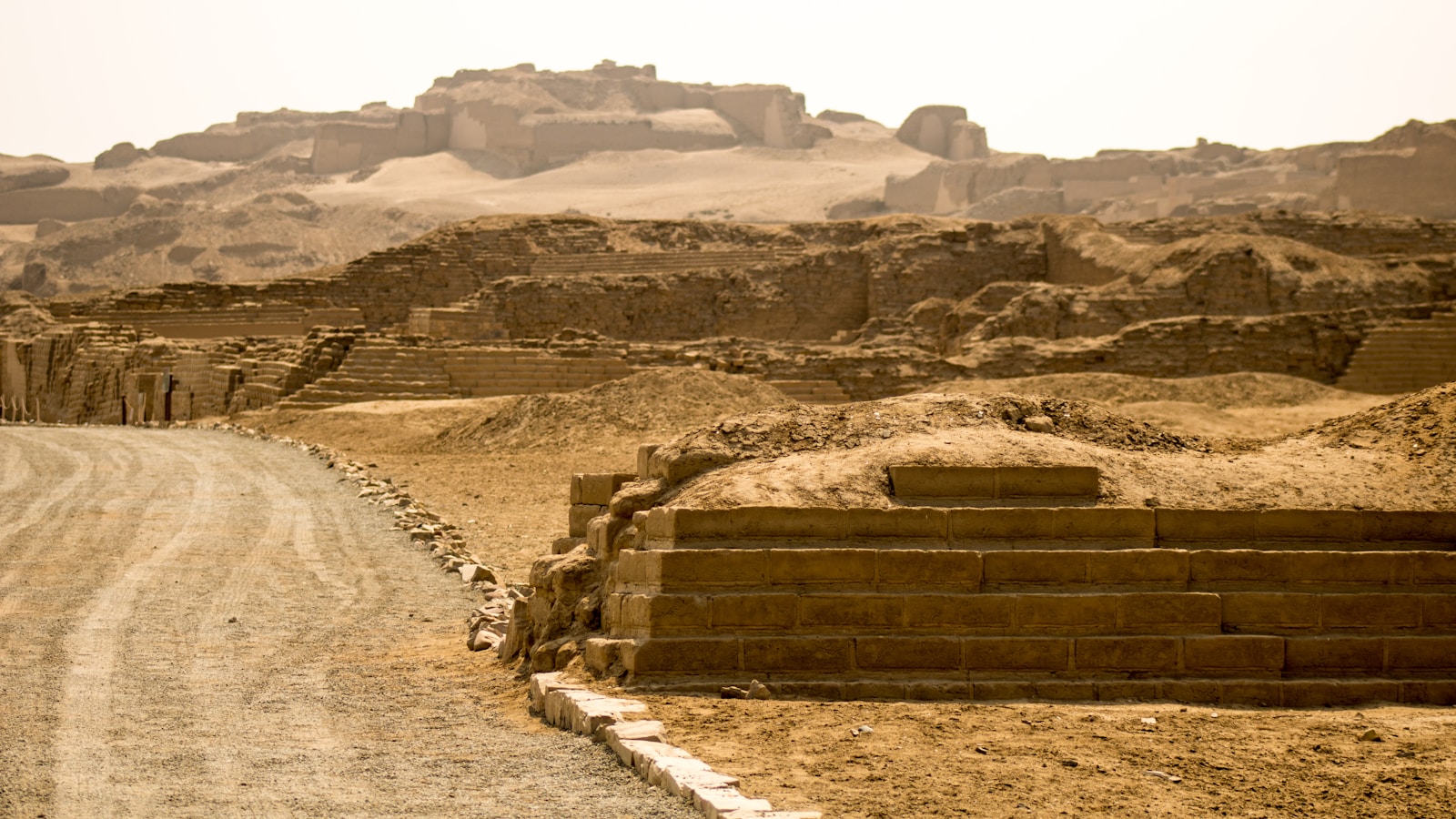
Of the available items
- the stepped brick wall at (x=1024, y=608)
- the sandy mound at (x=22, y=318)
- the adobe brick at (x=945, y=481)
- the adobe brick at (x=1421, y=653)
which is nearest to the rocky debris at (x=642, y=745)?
the stepped brick wall at (x=1024, y=608)

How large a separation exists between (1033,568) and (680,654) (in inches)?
60.4

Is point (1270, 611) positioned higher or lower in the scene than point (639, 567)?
lower

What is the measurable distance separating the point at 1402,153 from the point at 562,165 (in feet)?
208

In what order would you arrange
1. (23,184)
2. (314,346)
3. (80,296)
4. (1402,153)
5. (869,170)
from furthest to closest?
1. (869,170)
2. (23,184)
3. (1402,153)
4. (80,296)
5. (314,346)

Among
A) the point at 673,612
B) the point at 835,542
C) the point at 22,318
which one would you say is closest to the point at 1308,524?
the point at 835,542

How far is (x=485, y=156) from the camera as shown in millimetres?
104375

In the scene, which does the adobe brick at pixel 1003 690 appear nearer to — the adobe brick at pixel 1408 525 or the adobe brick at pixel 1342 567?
the adobe brick at pixel 1342 567

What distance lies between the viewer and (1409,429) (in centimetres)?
811

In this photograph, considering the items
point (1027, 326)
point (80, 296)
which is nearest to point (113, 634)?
point (1027, 326)

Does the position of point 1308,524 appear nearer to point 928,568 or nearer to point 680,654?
point 928,568

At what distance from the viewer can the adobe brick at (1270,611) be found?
21.4 feet

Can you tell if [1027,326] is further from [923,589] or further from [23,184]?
[23,184]

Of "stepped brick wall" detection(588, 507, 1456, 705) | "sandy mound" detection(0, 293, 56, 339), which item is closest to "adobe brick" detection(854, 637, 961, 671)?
"stepped brick wall" detection(588, 507, 1456, 705)

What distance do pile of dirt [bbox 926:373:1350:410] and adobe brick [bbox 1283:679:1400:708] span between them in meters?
15.5
